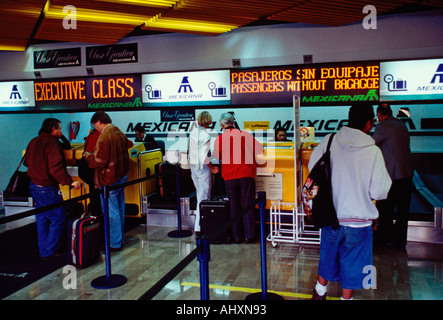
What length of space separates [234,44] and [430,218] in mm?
3904

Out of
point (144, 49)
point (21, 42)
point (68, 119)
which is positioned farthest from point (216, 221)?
point (68, 119)

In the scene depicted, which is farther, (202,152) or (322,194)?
(202,152)

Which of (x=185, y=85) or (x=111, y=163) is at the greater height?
(x=185, y=85)

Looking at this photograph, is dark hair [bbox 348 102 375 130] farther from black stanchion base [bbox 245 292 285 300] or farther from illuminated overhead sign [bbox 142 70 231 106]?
illuminated overhead sign [bbox 142 70 231 106]

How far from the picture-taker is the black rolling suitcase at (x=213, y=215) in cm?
530

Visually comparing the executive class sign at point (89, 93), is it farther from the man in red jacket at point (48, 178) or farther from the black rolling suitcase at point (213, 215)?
the black rolling suitcase at point (213, 215)

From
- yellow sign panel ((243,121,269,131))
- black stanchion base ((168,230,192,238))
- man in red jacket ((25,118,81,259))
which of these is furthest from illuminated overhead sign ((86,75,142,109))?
yellow sign panel ((243,121,269,131))

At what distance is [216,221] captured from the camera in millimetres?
5328

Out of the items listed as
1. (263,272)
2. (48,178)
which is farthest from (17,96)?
(263,272)

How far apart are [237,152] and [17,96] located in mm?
4669

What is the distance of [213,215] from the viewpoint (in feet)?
17.5

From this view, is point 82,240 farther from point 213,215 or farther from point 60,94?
point 60,94

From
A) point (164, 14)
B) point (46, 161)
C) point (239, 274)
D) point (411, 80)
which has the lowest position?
point (239, 274)
